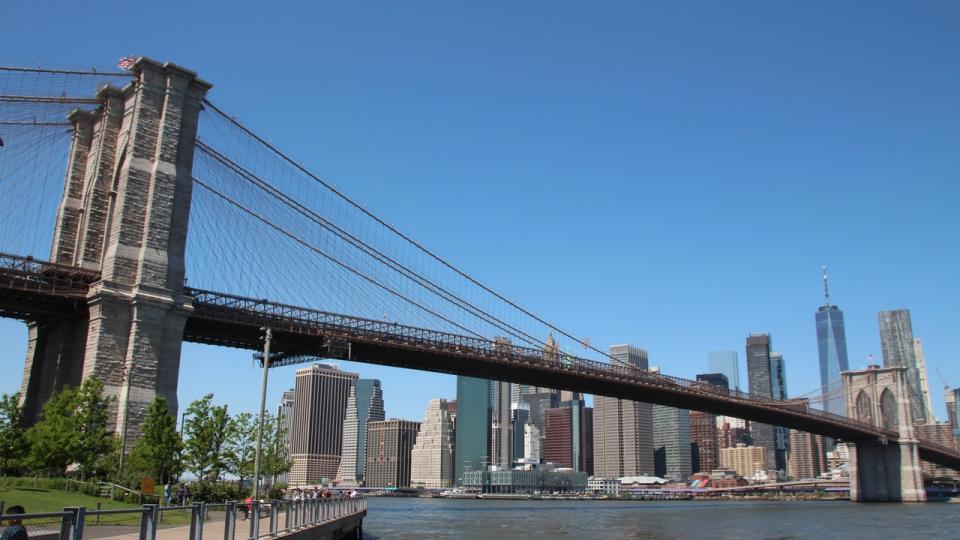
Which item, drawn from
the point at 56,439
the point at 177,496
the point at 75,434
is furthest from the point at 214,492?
the point at 56,439

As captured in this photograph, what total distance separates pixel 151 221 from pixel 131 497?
592 inches

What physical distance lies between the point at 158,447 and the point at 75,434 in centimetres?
334

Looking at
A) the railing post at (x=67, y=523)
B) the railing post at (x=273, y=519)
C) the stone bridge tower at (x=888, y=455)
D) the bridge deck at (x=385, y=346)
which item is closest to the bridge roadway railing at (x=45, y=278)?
the bridge deck at (x=385, y=346)

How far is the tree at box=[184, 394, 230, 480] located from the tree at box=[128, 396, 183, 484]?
624 mm

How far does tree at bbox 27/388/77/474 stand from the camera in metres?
34.9

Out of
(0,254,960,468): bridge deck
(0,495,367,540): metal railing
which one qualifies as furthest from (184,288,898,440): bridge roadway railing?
(0,495,367,540): metal railing

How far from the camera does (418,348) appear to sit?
57562 millimetres

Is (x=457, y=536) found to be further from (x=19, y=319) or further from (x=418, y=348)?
(x=19, y=319)

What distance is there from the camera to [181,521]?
65.4 ft

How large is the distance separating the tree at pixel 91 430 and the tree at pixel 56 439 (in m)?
0.26

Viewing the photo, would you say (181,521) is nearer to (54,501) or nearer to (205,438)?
(54,501)

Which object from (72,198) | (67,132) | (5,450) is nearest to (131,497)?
(5,450)

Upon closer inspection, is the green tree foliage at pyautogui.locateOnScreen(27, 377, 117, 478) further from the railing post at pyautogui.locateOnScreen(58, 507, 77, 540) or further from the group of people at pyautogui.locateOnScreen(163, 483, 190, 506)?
the railing post at pyautogui.locateOnScreen(58, 507, 77, 540)

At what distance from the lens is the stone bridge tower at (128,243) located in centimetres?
3912
